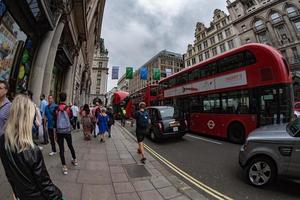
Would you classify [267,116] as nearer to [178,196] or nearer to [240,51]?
[240,51]

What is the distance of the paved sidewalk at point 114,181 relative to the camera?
3.42 metres

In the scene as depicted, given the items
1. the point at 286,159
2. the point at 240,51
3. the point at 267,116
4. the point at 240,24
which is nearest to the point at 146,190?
the point at 286,159

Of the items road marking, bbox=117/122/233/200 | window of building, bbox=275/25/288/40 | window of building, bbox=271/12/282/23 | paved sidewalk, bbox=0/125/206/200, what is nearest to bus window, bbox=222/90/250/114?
road marking, bbox=117/122/233/200

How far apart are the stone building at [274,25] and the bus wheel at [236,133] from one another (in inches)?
863

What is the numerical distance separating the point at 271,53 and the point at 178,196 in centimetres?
705

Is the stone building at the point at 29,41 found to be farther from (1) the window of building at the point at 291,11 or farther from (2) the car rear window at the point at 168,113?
(1) the window of building at the point at 291,11

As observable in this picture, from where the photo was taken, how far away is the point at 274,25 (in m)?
29.4

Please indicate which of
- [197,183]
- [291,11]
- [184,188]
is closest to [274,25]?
[291,11]

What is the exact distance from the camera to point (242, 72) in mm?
8242

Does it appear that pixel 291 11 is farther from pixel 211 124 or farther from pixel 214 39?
pixel 211 124

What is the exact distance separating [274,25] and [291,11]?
106 inches

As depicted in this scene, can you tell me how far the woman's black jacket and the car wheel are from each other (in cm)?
419

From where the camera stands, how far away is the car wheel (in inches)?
149

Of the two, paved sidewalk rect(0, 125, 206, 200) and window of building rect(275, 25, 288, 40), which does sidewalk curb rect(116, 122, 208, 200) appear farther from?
window of building rect(275, 25, 288, 40)
